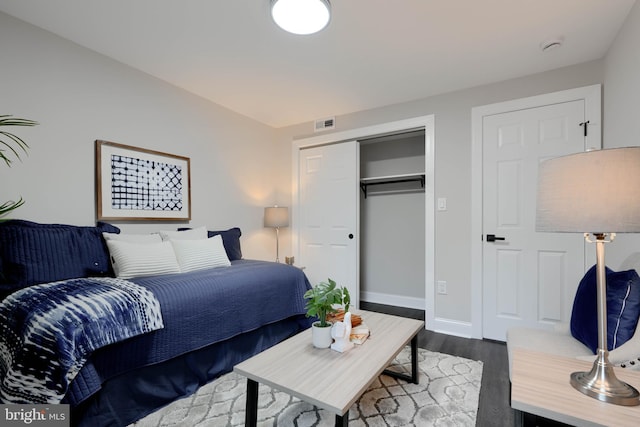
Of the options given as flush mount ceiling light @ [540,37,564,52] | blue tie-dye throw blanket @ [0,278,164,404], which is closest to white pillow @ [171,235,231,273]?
blue tie-dye throw blanket @ [0,278,164,404]

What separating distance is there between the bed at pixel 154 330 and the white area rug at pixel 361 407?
14 centimetres

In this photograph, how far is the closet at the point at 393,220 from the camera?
3.80m

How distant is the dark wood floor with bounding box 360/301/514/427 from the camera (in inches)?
64.3

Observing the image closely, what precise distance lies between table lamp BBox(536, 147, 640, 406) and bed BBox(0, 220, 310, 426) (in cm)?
185

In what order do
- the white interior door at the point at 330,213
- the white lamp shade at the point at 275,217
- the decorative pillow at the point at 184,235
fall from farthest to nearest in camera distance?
the white lamp shade at the point at 275,217 → the white interior door at the point at 330,213 → the decorative pillow at the point at 184,235

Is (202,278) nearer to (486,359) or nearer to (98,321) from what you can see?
(98,321)

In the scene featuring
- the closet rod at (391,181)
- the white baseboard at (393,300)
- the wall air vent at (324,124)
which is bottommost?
the white baseboard at (393,300)

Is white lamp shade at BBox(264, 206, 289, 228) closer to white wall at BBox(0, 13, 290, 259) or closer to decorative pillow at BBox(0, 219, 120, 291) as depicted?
white wall at BBox(0, 13, 290, 259)

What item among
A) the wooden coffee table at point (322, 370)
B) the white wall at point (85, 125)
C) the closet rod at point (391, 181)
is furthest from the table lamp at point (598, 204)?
the white wall at point (85, 125)

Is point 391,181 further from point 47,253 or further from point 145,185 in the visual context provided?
point 47,253

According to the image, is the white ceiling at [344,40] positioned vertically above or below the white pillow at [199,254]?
above

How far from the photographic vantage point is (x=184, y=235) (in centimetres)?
270

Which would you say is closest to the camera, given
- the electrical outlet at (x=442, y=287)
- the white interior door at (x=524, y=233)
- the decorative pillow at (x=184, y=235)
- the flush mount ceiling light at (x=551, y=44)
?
the flush mount ceiling light at (x=551, y=44)

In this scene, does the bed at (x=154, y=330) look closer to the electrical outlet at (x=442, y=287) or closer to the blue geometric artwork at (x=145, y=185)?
the blue geometric artwork at (x=145, y=185)
